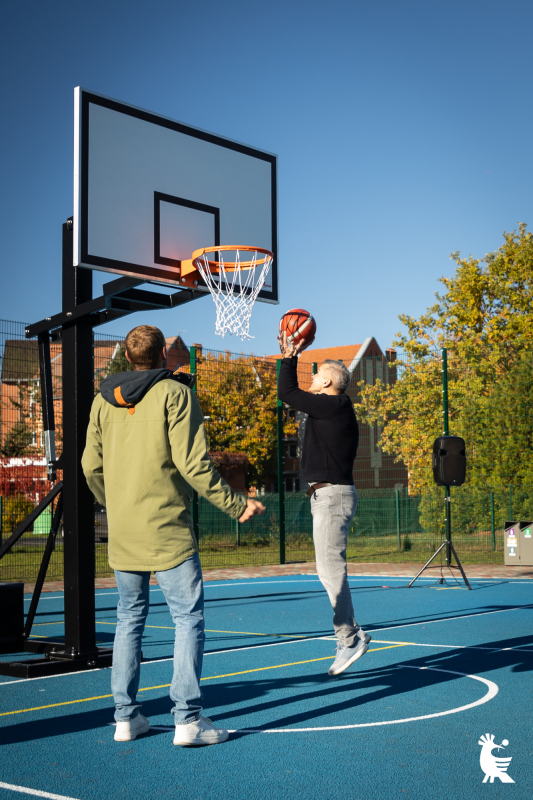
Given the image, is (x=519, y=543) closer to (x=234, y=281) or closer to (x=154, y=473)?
(x=234, y=281)

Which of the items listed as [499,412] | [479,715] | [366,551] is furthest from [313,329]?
[366,551]

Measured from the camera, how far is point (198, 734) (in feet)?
11.9

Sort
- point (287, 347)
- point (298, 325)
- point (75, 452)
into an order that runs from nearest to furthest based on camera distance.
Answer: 1. point (287, 347)
2. point (298, 325)
3. point (75, 452)

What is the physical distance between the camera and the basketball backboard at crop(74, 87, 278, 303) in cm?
602

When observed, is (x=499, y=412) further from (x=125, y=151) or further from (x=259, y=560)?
(x=125, y=151)

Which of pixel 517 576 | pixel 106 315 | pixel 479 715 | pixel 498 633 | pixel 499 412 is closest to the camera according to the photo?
pixel 479 715

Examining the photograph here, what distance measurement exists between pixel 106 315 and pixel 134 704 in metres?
3.06

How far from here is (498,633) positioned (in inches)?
277

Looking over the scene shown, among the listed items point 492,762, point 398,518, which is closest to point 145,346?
point 492,762

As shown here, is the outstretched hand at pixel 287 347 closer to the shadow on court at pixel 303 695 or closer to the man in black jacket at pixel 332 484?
the man in black jacket at pixel 332 484

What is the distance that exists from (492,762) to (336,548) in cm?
186

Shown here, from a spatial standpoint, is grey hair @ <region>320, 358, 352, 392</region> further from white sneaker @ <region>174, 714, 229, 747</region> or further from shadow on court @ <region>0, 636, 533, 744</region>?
white sneaker @ <region>174, 714, 229, 747</region>

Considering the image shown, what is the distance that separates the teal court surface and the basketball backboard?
3.00 m

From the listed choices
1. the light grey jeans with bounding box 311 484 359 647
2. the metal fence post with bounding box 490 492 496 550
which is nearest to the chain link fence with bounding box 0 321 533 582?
the metal fence post with bounding box 490 492 496 550
